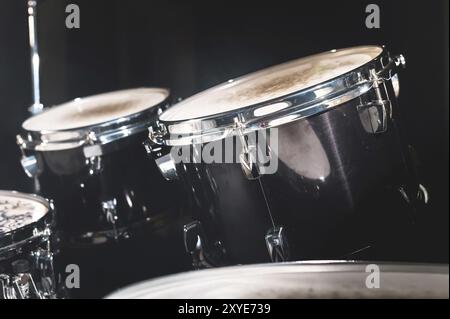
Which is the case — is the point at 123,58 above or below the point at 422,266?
above

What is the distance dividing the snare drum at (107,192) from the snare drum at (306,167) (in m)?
0.23

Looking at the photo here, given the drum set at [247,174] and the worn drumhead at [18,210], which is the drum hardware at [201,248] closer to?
the drum set at [247,174]

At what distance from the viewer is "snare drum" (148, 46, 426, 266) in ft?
4.06

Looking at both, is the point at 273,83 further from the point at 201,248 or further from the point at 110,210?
the point at 110,210

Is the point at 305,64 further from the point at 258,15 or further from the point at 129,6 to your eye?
the point at 129,6

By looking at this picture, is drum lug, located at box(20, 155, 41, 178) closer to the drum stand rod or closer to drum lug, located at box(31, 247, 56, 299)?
the drum stand rod

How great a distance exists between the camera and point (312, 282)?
787 millimetres

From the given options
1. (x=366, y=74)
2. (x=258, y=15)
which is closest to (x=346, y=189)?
(x=366, y=74)

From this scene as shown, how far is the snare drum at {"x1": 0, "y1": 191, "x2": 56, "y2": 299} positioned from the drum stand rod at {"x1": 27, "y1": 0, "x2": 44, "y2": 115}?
470 mm

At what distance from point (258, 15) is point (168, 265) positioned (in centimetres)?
77

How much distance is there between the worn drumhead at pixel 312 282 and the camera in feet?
2.47

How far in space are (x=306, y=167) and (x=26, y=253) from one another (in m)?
0.63

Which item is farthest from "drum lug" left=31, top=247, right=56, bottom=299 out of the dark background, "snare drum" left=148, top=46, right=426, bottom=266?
the dark background

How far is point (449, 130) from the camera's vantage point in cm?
136
